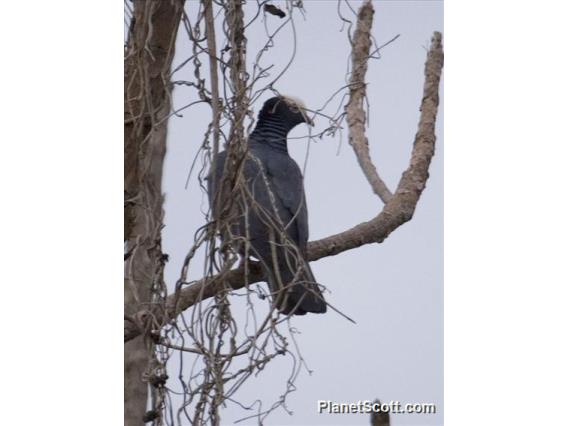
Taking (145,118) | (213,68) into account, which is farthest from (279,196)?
(213,68)

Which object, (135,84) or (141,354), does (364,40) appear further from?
(141,354)

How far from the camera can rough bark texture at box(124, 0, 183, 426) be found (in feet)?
5.98

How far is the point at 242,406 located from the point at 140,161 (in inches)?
21.3

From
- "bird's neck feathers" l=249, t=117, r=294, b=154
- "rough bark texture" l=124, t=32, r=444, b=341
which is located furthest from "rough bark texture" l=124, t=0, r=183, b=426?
"bird's neck feathers" l=249, t=117, r=294, b=154

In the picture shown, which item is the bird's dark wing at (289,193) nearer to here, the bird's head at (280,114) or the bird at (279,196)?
the bird at (279,196)

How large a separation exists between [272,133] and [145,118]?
114 cm

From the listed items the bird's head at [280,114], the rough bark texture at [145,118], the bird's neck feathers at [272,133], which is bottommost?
the rough bark texture at [145,118]

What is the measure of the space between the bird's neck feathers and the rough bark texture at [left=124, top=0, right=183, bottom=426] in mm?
836

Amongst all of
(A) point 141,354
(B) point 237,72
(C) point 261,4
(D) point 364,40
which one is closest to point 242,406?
(B) point 237,72

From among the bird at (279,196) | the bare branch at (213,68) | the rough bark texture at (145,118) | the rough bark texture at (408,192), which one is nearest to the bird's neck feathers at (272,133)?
the bird at (279,196)

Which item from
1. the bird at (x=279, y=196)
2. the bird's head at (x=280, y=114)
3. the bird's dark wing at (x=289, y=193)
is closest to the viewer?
the bird at (x=279, y=196)

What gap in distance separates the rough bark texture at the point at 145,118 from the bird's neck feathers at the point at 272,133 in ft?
2.74

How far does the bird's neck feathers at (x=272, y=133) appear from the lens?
10.5ft

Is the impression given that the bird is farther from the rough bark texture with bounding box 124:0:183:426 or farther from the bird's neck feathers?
the rough bark texture with bounding box 124:0:183:426
